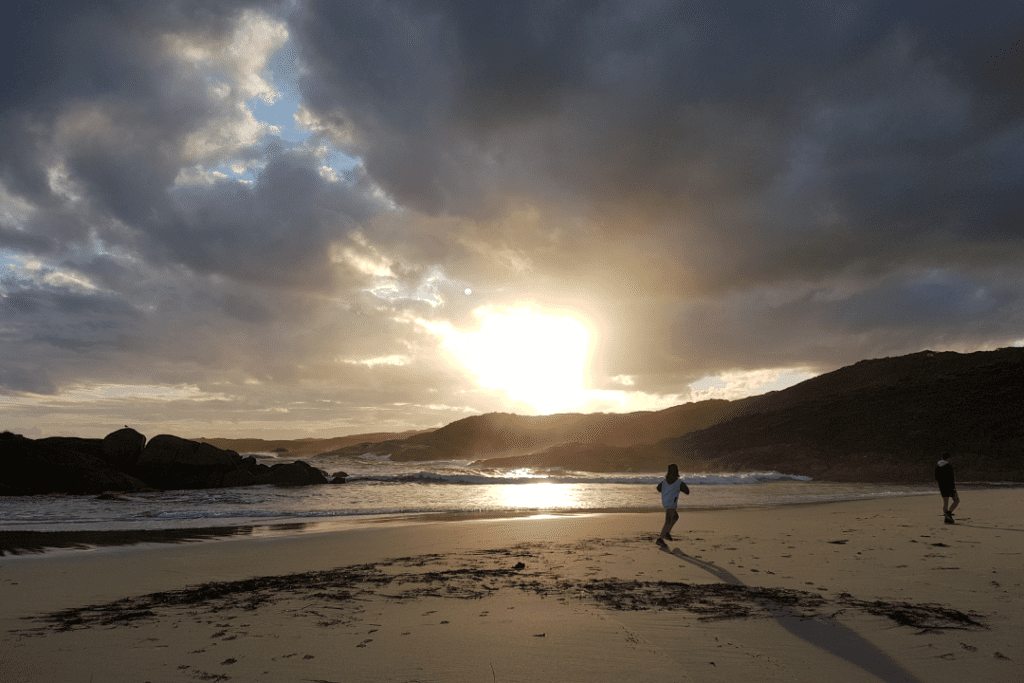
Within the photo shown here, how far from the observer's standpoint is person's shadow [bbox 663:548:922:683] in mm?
4747

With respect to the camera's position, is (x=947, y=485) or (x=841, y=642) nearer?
(x=841, y=642)

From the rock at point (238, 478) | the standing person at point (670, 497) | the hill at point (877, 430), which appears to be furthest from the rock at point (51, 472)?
the hill at point (877, 430)

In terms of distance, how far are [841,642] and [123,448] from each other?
4355 centimetres

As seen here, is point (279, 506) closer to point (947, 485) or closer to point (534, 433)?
point (947, 485)

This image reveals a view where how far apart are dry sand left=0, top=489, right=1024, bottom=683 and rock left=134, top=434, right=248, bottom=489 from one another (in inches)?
1036

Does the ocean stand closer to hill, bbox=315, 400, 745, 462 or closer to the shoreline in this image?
the shoreline

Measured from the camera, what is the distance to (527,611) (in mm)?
6805

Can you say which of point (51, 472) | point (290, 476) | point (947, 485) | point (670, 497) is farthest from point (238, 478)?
point (947, 485)

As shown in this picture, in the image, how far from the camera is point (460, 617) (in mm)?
6582

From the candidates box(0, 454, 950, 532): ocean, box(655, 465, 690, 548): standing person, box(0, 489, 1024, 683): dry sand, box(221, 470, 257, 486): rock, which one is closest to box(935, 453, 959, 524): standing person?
box(0, 489, 1024, 683): dry sand

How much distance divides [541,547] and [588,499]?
54.3ft

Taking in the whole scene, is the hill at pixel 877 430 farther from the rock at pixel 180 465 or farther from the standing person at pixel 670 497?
the rock at pixel 180 465

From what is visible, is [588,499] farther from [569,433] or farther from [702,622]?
[569,433]

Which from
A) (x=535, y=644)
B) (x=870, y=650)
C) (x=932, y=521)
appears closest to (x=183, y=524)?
(x=535, y=644)
